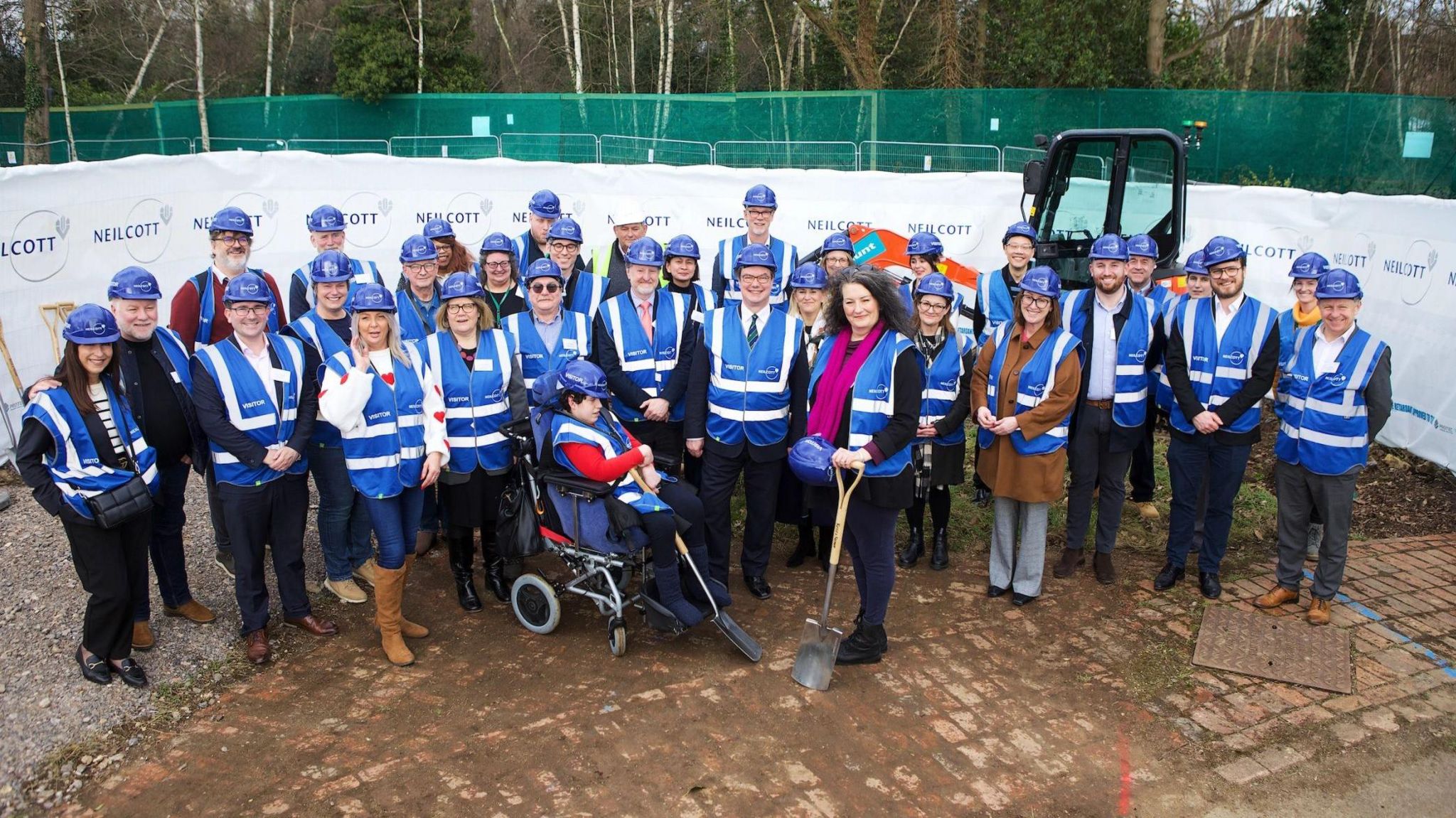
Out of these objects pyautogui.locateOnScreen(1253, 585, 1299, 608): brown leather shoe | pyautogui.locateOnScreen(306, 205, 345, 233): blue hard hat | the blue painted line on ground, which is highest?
pyautogui.locateOnScreen(306, 205, 345, 233): blue hard hat

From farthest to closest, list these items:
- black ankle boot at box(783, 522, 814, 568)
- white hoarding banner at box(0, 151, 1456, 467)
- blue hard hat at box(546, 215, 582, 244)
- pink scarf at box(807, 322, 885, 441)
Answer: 1. white hoarding banner at box(0, 151, 1456, 467)
2. blue hard hat at box(546, 215, 582, 244)
3. black ankle boot at box(783, 522, 814, 568)
4. pink scarf at box(807, 322, 885, 441)

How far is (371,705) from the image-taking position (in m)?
4.53

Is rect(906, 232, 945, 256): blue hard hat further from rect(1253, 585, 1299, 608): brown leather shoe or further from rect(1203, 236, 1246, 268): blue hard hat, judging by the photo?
rect(1253, 585, 1299, 608): brown leather shoe

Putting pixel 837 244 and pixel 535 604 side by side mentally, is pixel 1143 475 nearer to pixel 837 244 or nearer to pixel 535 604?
pixel 837 244

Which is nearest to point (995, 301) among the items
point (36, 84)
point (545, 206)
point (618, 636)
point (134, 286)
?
point (545, 206)

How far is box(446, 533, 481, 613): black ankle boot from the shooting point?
5543mm

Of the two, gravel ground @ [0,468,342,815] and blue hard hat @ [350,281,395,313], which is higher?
blue hard hat @ [350,281,395,313]

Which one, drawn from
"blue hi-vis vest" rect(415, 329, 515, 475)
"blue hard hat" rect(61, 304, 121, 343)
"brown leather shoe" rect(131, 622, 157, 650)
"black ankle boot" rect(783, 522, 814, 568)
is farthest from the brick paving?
"blue hard hat" rect(61, 304, 121, 343)

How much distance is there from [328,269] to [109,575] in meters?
1.75

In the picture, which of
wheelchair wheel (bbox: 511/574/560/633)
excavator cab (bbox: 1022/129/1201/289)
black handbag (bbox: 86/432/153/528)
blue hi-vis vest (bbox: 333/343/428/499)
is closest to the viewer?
black handbag (bbox: 86/432/153/528)

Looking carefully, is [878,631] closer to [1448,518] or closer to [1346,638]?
[1346,638]

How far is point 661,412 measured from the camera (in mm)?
→ 5664

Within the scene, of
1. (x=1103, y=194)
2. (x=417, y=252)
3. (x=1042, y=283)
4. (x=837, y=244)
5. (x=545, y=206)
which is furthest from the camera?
(x=1103, y=194)

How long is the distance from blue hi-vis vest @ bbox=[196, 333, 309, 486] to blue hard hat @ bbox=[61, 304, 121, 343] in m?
0.38
